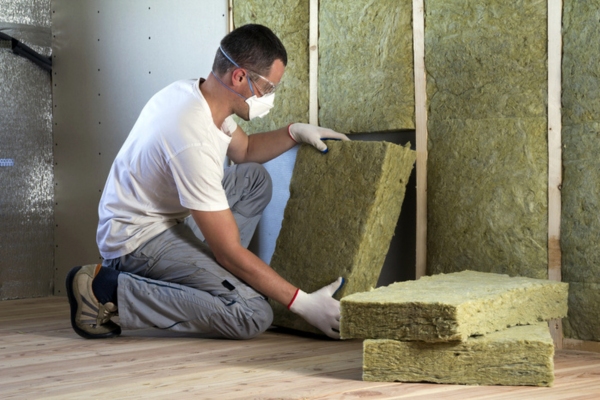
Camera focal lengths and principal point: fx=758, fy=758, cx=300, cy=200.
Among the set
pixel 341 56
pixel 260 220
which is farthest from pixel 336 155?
pixel 260 220

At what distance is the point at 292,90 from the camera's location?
3734mm

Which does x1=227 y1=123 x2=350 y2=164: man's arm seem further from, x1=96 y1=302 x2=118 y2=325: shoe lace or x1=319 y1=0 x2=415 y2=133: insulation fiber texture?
x1=96 y1=302 x2=118 y2=325: shoe lace

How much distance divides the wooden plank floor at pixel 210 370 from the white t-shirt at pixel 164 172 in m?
0.47

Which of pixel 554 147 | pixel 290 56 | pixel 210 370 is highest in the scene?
pixel 290 56

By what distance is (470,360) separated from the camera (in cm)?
230

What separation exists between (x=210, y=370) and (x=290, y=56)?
1802mm

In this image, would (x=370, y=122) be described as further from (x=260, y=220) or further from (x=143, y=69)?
(x=143, y=69)

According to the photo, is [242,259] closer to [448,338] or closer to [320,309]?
[320,309]

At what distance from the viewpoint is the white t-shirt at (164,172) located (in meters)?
2.94

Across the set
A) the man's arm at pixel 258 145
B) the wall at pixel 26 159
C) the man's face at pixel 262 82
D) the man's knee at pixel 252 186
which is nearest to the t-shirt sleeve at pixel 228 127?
the man's arm at pixel 258 145

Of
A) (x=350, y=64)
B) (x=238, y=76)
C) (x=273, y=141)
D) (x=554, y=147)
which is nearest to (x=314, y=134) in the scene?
(x=273, y=141)

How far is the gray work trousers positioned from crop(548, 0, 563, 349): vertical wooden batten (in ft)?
3.75

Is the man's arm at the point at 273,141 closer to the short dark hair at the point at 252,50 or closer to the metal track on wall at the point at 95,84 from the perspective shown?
the short dark hair at the point at 252,50

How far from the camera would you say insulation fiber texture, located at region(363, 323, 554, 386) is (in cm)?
225
